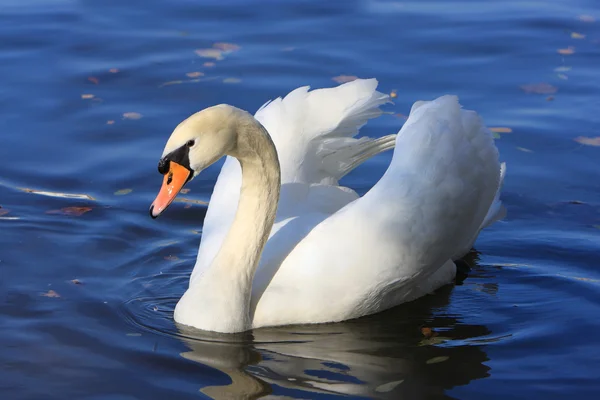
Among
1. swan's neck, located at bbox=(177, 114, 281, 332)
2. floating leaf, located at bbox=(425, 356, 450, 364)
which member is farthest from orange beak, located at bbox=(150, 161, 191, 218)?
floating leaf, located at bbox=(425, 356, 450, 364)

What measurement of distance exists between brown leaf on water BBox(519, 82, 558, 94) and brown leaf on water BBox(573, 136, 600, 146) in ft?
3.82

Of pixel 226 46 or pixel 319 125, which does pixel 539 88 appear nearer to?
pixel 226 46

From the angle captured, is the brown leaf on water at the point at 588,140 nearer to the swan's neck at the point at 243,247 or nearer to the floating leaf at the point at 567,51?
the floating leaf at the point at 567,51

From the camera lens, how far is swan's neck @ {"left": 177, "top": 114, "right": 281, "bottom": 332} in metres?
7.03

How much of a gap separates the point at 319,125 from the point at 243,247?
135cm

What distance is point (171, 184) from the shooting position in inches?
261

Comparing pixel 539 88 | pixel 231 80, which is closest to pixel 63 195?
pixel 231 80

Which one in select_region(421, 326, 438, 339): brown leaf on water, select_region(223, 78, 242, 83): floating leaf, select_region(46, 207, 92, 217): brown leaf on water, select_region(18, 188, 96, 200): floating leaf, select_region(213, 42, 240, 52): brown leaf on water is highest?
select_region(213, 42, 240, 52): brown leaf on water

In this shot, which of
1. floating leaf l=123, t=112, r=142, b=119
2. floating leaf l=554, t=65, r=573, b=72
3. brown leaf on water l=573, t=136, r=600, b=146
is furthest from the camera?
floating leaf l=554, t=65, r=573, b=72

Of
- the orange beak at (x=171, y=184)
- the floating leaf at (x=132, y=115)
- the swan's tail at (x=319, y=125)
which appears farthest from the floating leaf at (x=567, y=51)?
the orange beak at (x=171, y=184)

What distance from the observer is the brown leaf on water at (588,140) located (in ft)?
34.3

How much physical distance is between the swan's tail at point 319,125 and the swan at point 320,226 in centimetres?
30

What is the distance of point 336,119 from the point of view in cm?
804

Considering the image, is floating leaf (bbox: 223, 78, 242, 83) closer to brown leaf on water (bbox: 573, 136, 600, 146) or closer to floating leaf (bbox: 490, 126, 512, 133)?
A: floating leaf (bbox: 490, 126, 512, 133)
